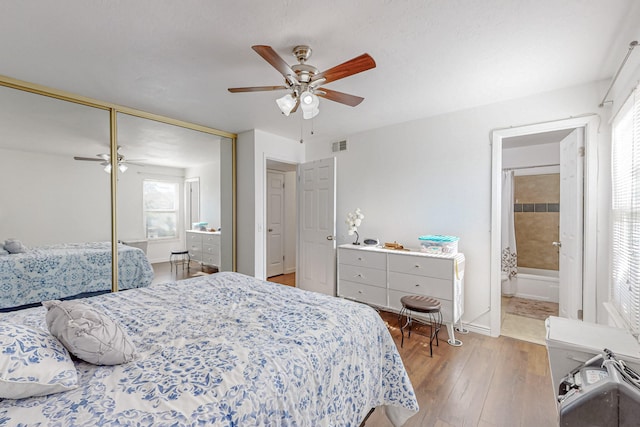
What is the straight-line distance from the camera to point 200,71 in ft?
7.63

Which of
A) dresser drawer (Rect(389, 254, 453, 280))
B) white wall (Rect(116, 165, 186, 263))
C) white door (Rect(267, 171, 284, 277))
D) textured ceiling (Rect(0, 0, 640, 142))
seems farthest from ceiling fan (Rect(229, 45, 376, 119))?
white door (Rect(267, 171, 284, 277))

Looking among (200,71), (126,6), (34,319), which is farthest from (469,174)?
(34,319)

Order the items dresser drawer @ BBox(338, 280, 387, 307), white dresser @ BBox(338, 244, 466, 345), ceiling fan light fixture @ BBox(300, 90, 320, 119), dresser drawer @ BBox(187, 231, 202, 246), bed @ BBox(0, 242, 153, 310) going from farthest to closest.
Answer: dresser drawer @ BBox(187, 231, 202, 246), dresser drawer @ BBox(338, 280, 387, 307), white dresser @ BBox(338, 244, 466, 345), bed @ BBox(0, 242, 153, 310), ceiling fan light fixture @ BBox(300, 90, 320, 119)

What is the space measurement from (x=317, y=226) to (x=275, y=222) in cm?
175

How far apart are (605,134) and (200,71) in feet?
11.5

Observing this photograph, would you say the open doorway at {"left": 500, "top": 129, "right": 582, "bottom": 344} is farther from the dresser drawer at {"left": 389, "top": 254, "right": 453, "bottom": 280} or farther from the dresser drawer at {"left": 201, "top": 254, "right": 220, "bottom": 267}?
the dresser drawer at {"left": 201, "top": 254, "right": 220, "bottom": 267}

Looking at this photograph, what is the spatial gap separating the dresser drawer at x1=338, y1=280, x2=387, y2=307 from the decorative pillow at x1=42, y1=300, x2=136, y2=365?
9.13 feet

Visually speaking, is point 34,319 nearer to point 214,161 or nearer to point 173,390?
point 173,390

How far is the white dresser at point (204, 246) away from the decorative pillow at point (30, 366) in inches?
110

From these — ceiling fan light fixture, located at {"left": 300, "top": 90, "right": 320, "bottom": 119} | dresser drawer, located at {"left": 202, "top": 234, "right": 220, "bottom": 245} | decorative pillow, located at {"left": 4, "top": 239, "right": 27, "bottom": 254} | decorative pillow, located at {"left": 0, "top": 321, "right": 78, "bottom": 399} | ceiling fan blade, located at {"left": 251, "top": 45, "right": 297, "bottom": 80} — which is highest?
ceiling fan blade, located at {"left": 251, "top": 45, "right": 297, "bottom": 80}

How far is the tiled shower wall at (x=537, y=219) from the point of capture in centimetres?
466

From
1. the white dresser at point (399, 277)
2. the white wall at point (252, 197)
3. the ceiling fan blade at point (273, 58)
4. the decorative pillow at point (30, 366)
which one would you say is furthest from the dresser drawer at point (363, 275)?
the decorative pillow at point (30, 366)

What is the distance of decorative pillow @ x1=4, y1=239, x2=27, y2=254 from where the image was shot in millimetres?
2455

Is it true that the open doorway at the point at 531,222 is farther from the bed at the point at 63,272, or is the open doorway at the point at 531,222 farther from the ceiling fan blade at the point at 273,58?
the bed at the point at 63,272
